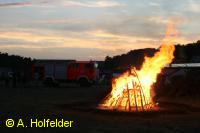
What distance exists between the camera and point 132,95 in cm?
2600

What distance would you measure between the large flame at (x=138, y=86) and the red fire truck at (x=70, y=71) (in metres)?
24.5

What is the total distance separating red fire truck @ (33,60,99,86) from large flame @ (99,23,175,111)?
80.5 feet

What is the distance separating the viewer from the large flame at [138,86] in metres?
25.7

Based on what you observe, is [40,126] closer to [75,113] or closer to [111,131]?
[111,131]

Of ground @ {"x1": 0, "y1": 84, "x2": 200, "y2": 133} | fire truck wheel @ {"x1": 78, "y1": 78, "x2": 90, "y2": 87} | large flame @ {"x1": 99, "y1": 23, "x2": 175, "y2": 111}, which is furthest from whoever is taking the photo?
fire truck wheel @ {"x1": 78, "y1": 78, "x2": 90, "y2": 87}

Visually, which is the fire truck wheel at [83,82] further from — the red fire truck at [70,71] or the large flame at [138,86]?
the large flame at [138,86]

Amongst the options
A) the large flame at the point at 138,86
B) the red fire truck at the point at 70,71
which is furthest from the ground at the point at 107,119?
the red fire truck at the point at 70,71

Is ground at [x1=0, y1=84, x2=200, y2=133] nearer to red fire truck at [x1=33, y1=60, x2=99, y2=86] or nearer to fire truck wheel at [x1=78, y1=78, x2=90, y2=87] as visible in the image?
fire truck wheel at [x1=78, y1=78, x2=90, y2=87]

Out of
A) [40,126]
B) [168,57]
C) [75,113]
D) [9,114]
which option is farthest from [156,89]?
[40,126]

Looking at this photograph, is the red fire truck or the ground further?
the red fire truck

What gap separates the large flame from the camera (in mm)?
25719

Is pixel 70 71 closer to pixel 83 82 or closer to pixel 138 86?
pixel 83 82

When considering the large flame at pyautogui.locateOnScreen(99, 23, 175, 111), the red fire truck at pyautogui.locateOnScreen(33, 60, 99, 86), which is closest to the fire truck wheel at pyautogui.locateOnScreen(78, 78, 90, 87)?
the red fire truck at pyautogui.locateOnScreen(33, 60, 99, 86)

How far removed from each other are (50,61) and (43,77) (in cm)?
187
